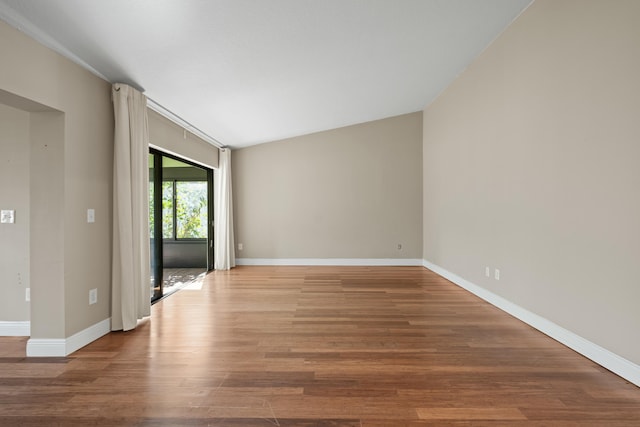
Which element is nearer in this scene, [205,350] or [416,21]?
[205,350]

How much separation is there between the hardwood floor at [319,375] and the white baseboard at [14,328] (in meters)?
0.09

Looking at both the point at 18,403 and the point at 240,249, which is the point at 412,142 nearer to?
the point at 240,249

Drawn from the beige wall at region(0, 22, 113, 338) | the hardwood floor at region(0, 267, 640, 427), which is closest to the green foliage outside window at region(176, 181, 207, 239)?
the hardwood floor at region(0, 267, 640, 427)

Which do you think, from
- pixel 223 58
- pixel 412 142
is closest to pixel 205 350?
pixel 223 58

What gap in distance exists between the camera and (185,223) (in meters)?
5.93

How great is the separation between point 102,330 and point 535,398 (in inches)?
144

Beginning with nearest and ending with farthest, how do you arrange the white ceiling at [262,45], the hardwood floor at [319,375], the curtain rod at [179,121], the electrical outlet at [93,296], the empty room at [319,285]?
the hardwood floor at [319,375], the empty room at [319,285], the white ceiling at [262,45], the electrical outlet at [93,296], the curtain rod at [179,121]

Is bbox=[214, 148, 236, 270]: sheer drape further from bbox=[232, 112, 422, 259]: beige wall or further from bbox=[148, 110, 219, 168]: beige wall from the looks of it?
bbox=[232, 112, 422, 259]: beige wall

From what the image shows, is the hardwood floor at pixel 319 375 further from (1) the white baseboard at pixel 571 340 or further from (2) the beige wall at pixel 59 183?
(2) the beige wall at pixel 59 183

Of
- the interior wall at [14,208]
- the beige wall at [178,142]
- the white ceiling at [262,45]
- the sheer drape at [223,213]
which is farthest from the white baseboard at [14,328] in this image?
the sheer drape at [223,213]

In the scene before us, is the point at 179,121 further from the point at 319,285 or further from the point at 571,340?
the point at 571,340

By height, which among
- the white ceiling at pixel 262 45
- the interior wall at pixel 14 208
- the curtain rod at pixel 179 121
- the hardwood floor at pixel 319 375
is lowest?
the hardwood floor at pixel 319 375

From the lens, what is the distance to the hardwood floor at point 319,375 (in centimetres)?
184

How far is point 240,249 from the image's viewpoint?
6.99m
